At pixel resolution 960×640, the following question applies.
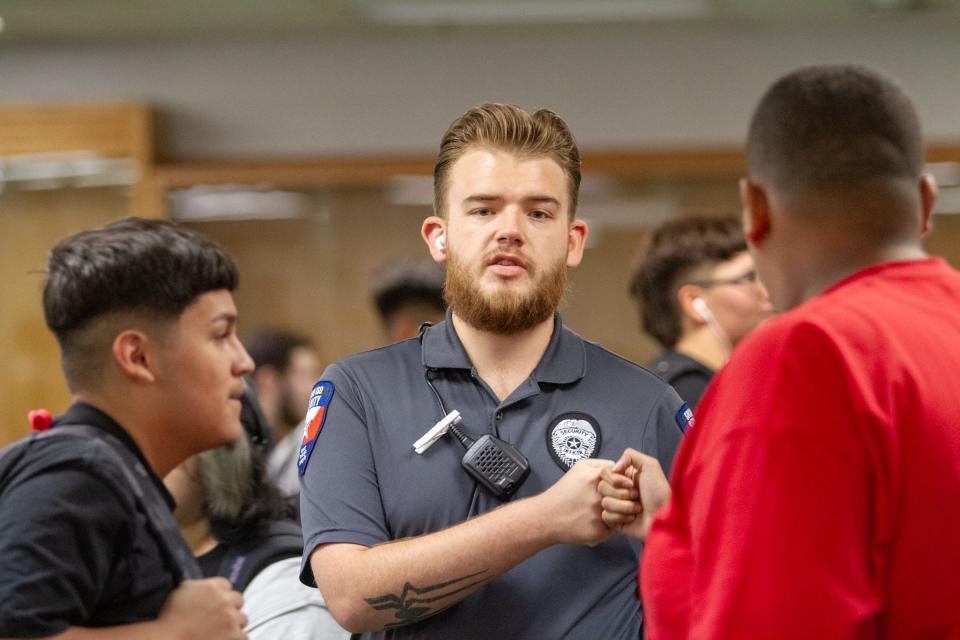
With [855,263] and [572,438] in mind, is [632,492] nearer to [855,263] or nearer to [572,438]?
[572,438]

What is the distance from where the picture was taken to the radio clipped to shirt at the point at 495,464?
5.01 ft

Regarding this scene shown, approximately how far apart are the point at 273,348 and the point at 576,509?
365cm

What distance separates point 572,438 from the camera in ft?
5.25

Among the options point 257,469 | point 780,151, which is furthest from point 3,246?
point 780,151

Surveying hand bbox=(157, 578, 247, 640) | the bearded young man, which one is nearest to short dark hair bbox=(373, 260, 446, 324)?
the bearded young man

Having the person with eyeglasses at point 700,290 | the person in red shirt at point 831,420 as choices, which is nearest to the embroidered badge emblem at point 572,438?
the person in red shirt at point 831,420

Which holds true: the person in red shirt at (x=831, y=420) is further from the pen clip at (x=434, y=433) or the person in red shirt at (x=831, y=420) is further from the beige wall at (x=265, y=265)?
the beige wall at (x=265, y=265)

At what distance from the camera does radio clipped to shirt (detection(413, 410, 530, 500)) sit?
1.53 m

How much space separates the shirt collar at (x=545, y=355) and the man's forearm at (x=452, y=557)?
0.24 meters

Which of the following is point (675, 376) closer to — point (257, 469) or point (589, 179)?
point (257, 469)

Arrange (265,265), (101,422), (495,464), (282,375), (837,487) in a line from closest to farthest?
1. (837,487)
2. (495,464)
3. (101,422)
4. (282,375)
5. (265,265)

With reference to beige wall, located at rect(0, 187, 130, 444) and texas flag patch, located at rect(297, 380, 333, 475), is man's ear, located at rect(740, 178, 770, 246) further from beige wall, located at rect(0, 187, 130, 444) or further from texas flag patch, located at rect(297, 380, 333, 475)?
beige wall, located at rect(0, 187, 130, 444)

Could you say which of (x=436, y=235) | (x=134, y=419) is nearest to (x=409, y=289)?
(x=436, y=235)

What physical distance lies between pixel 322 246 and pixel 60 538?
4.68 m
